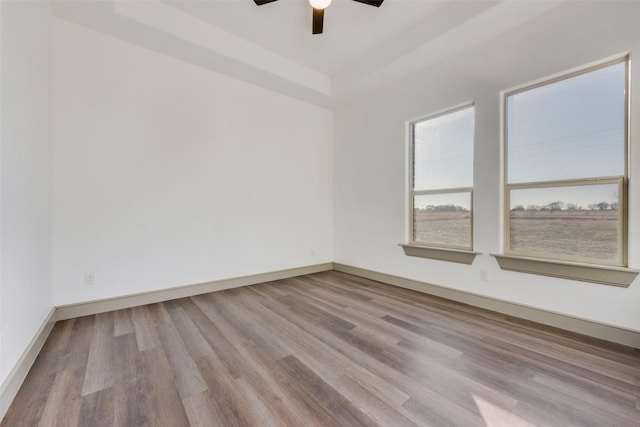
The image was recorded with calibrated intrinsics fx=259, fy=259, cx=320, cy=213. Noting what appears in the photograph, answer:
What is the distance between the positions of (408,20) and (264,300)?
11.9 feet

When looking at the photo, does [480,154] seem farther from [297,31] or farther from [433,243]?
[297,31]

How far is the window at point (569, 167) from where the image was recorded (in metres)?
2.13

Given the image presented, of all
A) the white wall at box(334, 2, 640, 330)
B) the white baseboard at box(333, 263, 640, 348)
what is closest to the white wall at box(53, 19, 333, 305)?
the white wall at box(334, 2, 640, 330)

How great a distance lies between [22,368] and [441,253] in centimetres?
374

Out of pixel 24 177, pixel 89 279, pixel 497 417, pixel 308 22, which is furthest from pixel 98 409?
pixel 308 22

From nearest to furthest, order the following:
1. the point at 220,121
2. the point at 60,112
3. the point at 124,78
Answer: the point at 60,112 < the point at 124,78 < the point at 220,121

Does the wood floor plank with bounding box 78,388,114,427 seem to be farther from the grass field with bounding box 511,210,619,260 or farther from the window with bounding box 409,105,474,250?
the grass field with bounding box 511,210,619,260

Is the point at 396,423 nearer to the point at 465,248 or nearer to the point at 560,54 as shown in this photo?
the point at 465,248

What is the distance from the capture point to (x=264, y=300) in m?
3.12

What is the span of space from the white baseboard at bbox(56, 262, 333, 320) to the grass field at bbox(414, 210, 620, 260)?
2728mm

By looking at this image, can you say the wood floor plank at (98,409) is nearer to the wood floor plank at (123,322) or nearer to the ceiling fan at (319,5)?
the wood floor plank at (123,322)

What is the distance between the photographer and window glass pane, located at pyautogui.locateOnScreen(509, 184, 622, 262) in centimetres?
215

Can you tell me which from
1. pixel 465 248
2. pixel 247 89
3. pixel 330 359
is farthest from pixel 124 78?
pixel 465 248

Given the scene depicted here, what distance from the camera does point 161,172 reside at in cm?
308
